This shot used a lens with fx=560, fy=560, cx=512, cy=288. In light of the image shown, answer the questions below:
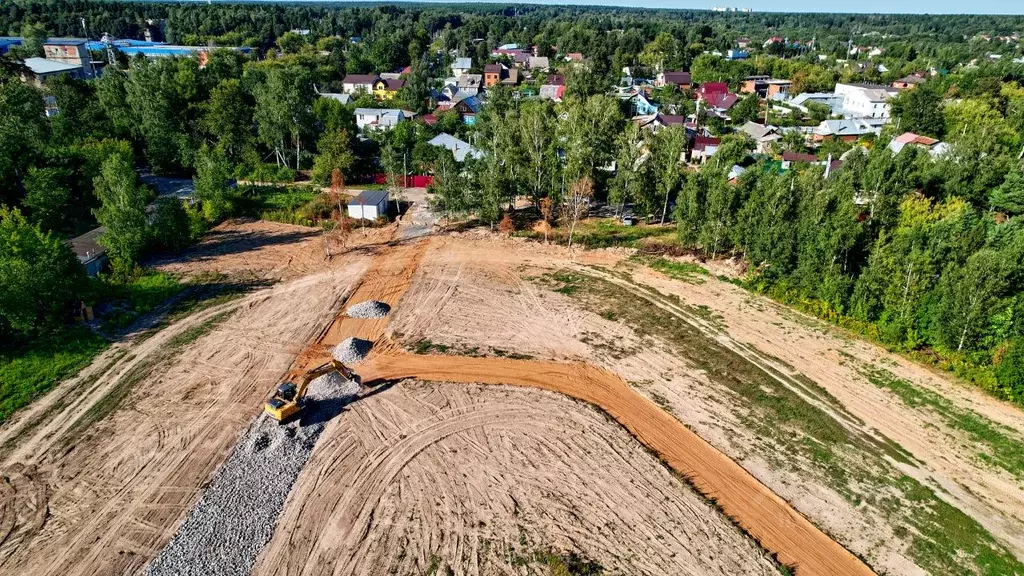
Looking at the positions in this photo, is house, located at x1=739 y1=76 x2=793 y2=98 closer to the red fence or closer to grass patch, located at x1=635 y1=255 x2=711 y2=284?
the red fence

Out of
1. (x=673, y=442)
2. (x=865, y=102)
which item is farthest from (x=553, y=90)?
(x=673, y=442)

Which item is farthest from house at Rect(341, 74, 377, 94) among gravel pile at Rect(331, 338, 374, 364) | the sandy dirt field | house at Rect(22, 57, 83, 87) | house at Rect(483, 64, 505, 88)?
gravel pile at Rect(331, 338, 374, 364)

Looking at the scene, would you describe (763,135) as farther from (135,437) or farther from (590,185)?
(135,437)

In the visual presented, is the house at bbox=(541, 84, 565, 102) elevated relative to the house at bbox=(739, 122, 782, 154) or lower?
elevated

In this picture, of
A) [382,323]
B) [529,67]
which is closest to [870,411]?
[382,323]

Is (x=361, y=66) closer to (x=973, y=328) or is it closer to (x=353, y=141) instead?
(x=353, y=141)
